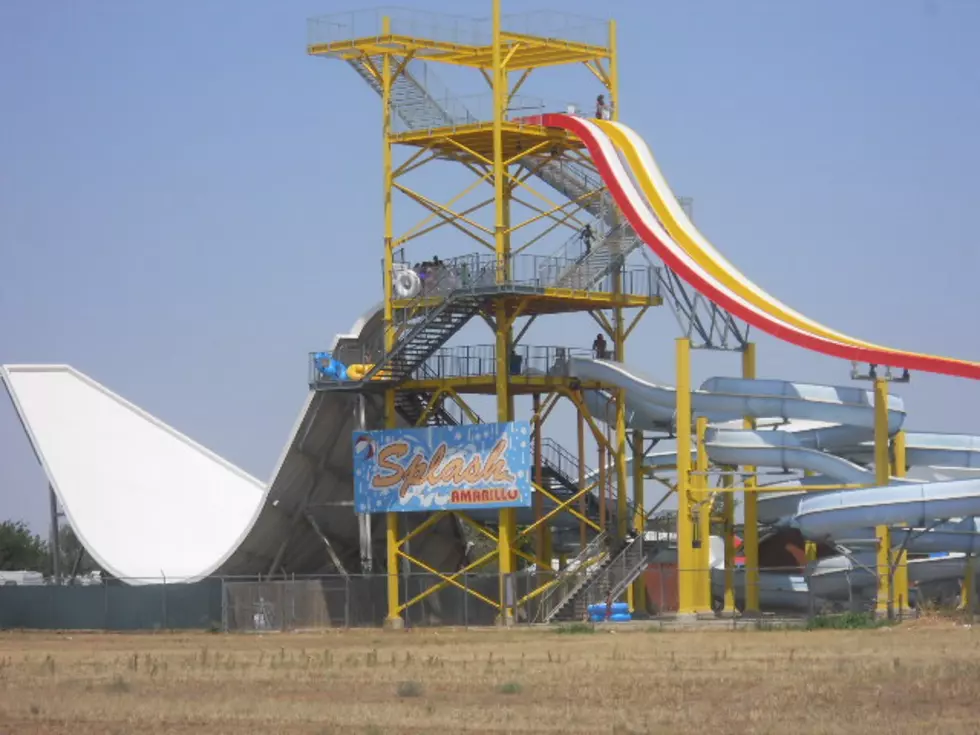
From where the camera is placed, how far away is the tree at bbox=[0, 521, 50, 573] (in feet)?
459

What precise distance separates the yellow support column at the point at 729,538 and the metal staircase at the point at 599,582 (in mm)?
2791

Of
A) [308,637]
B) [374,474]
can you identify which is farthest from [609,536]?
[308,637]

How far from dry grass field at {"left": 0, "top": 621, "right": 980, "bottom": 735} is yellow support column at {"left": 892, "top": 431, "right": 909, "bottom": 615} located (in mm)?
3992

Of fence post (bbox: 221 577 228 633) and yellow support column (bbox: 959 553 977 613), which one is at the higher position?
yellow support column (bbox: 959 553 977 613)

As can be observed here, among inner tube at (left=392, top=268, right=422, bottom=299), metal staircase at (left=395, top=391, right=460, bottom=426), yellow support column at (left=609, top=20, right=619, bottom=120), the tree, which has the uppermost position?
yellow support column at (left=609, top=20, right=619, bottom=120)

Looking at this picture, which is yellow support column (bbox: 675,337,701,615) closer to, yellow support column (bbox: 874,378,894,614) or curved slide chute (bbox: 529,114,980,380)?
curved slide chute (bbox: 529,114,980,380)

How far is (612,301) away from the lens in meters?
68.9

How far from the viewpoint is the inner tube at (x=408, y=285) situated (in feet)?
224

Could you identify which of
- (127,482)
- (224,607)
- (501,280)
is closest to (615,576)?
(501,280)

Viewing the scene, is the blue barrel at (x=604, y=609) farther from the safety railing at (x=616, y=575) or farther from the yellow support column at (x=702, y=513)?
the yellow support column at (x=702, y=513)

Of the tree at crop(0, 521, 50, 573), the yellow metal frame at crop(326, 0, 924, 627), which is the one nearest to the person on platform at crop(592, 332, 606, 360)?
the yellow metal frame at crop(326, 0, 924, 627)

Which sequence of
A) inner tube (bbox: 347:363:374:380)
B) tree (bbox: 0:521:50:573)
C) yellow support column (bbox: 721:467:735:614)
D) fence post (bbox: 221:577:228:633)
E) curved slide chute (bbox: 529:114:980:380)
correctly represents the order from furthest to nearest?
tree (bbox: 0:521:50:573) → inner tube (bbox: 347:363:374:380) → fence post (bbox: 221:577:228:633) → yellow support column (bbox: 721:467:735:614) → curved slide chute (bbox: 529:114:980:380)

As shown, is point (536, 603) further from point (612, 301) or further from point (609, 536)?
point (612, 301)

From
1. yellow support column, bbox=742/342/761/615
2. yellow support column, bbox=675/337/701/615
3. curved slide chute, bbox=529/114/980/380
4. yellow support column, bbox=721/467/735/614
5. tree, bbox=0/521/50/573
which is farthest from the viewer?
tree, bbox=0/521/50/573
